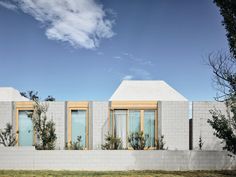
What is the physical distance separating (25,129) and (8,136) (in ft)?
3.20

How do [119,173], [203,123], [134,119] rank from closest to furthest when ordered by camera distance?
[119,173]
[203,123]
[134,119]

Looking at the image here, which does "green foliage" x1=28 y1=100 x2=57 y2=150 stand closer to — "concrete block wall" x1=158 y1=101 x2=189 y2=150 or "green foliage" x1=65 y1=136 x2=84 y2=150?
"green foliage" x1=65 y1=136 x2=84 y2=150

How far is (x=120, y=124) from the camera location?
1770 cm

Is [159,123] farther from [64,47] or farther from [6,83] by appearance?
[6,83]

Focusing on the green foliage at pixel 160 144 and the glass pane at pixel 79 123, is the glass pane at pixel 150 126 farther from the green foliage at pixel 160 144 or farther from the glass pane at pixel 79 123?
the glass pane at pixel 79 123

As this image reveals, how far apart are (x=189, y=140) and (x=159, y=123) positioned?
1946 mm

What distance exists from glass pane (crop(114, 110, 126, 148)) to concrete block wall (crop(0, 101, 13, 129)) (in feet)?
19.3

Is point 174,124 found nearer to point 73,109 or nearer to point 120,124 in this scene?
point 120,124

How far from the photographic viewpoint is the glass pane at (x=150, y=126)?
688 inches

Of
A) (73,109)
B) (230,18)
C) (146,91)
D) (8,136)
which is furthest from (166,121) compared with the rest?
(8,136)

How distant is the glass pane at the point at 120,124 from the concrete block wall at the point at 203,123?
12.4 ft

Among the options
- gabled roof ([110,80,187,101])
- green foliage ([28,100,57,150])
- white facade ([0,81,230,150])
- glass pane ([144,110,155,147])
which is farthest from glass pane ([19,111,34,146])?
glass pane ([144,110,155,147])

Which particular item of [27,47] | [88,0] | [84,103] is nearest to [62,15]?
[88,0]

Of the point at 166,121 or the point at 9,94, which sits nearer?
the point at 166,121
